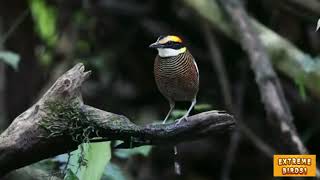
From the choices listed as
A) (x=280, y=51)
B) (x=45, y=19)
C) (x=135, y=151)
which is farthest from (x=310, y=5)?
(x=45, y=19)

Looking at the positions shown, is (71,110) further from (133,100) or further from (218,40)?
(133,100)

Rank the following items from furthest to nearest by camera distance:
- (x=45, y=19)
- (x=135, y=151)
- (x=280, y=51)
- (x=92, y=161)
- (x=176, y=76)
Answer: (x=45, y=19), (x=280, y=51), (x=135, y=151), (x=92, y=161), (x=176, y=76)

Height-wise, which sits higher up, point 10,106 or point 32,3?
point 32,3

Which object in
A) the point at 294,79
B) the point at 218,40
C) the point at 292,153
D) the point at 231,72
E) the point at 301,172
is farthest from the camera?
the point at 231,72

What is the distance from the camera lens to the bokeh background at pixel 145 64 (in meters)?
4.94

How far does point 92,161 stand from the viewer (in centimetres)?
267

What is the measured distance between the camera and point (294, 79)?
3.87 metres

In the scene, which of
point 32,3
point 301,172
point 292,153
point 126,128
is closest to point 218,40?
point 32,3

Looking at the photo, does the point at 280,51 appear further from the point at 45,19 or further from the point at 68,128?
the point at 45,19

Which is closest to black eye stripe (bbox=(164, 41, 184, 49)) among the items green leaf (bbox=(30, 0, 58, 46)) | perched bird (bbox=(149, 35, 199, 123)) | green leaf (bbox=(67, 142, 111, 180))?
perched bird (bbox=(149, 35, 199, 123))

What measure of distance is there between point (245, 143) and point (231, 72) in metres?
0.79

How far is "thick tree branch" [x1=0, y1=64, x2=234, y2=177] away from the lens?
233 cm

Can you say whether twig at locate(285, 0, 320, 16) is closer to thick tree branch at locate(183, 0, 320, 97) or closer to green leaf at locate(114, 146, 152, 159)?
thick tree branch at locate(183, 0, 320, 97)

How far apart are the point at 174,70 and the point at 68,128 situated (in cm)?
46
